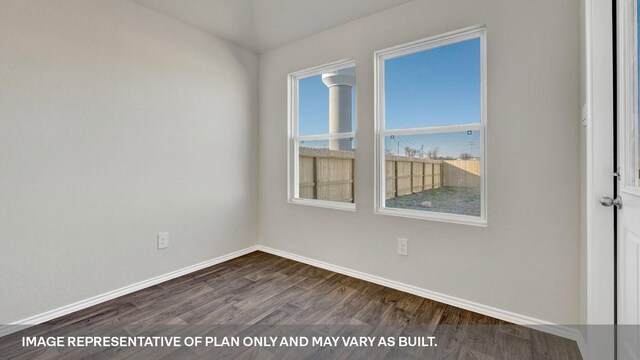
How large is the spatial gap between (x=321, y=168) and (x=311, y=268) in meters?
1.03

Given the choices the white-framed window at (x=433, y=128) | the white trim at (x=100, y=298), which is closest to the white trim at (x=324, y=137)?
the white-framed window at (x=433, y=128)

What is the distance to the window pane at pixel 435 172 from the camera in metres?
2.12

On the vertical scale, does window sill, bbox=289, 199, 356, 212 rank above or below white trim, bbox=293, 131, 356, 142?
below

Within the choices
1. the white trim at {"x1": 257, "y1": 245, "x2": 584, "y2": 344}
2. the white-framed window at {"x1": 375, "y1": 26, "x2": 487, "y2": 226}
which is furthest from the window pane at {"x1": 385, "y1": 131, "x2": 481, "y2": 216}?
the white trim at {"x1": 257, "y1": 245, "x2": 584, "y2": 344}

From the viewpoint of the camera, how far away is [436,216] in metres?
2.23

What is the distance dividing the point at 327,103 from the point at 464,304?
2.13 m

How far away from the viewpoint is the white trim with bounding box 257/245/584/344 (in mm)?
1764

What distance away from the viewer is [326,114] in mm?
2930

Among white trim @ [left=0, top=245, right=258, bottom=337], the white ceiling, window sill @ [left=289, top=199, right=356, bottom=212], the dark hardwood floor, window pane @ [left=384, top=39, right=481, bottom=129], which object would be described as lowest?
the dark hardwood floor

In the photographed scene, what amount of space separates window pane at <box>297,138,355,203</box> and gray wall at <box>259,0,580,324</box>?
20 cm

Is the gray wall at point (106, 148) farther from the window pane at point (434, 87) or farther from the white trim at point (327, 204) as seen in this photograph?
the window pane at point (434, 87)

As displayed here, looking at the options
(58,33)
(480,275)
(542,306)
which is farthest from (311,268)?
(58,33)

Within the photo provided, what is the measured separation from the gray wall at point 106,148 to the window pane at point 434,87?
1723 mm

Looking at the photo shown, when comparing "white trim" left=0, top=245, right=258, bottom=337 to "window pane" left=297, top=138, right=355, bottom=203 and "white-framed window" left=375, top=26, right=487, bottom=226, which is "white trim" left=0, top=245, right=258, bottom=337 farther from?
"white-framed window" left=375, top=26, right=487, bottom=226
